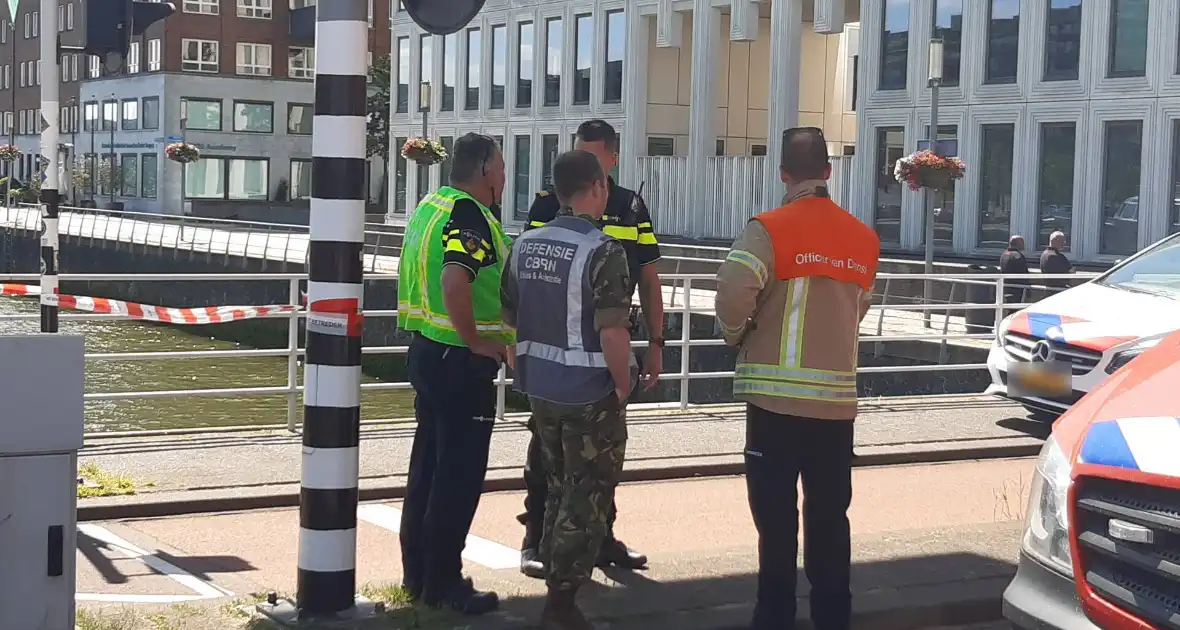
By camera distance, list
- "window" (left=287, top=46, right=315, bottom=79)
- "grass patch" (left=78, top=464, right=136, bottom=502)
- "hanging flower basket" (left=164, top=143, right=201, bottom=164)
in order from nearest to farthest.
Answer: "grass patch" (left=78, top=464, right=136, bottom=502) < "hanging flower basket" (left=164, top=143, right=201, bottom=164) < "window" (left=287, top=46, right=315, bottom=79)

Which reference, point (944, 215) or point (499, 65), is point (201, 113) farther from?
point (944, 215)

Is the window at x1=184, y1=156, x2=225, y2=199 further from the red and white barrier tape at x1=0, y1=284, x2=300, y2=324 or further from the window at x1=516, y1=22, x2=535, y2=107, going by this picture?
the red and white barrier tape at x1=0, y1=284, x2=300, y2=324

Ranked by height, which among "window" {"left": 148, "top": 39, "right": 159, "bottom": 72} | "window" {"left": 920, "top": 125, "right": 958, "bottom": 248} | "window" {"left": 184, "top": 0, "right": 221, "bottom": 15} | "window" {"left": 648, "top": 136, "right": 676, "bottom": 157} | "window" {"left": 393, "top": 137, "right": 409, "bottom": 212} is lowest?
"window" {"left": 920, "top": 125, "right": 958, "bottom": 248}

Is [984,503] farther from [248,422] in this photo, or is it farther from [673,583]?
[248,422]

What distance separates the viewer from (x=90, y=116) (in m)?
82.9

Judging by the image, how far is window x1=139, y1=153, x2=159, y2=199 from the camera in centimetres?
7581

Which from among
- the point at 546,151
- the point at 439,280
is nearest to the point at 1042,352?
the point at 439,280

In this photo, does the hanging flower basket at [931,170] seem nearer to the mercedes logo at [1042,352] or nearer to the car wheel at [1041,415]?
the car wheel at [1041,415]

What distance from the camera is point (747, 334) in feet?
18.1

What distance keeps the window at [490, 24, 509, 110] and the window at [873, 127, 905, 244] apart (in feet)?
50.5

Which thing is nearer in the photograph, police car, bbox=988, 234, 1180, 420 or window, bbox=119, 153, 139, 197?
police car, bbox=988, 234, 1180, 420

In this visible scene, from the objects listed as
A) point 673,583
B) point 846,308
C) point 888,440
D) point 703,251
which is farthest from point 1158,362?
point 703,251

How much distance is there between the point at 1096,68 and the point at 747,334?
2849 cm

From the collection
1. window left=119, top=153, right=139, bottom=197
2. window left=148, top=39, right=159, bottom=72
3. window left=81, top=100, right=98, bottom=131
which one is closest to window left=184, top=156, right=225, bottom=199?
window left=119, top=153, right=139, bottom=197
